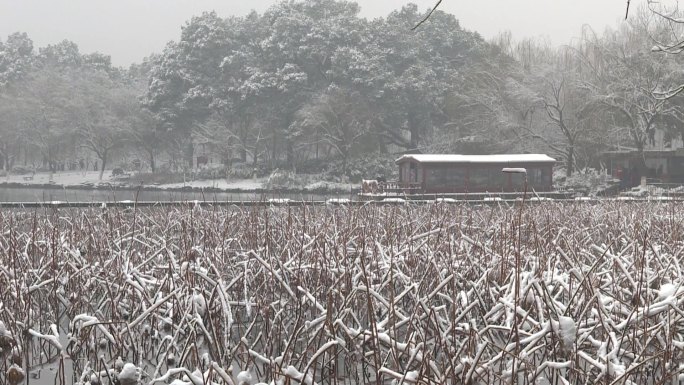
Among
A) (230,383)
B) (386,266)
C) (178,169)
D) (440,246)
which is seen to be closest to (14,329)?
(230,383)

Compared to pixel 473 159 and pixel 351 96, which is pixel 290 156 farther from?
pixel 473 159

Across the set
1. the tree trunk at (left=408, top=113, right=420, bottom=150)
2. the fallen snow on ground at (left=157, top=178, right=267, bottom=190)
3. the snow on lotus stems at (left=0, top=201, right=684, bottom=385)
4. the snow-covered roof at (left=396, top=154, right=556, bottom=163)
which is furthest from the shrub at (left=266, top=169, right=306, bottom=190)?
the snow on lotus stems at (left=0, top=201, right=684, bottom=385)

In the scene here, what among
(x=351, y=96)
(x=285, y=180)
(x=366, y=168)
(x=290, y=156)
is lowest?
(x=285, y=180)

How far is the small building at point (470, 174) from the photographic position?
94.4 feet

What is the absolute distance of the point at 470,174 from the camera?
29.3 m

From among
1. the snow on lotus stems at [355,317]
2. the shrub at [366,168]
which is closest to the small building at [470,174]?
the shrub at [366,168]

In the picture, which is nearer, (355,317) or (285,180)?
(355,317)

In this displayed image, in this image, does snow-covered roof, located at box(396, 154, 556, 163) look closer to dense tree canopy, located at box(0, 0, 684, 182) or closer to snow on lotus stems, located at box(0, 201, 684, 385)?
dense tree canopy, located at box(0, 0, 684, 182)

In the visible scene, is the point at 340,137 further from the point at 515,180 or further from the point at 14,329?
the point at 14,329

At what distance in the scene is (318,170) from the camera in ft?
141

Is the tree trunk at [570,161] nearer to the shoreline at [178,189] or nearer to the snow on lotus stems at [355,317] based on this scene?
the shoreline at [178,189]

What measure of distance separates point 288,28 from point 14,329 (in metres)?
42.9

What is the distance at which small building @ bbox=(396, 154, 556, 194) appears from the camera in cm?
2877

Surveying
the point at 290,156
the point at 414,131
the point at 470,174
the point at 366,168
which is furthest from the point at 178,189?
the point at 470,174
